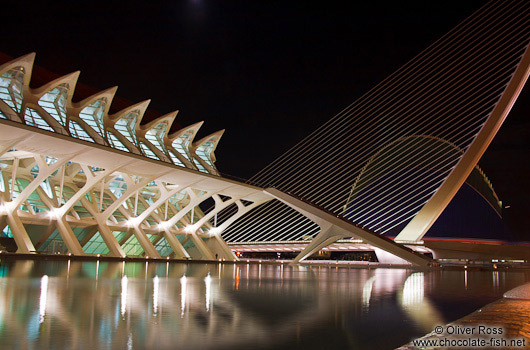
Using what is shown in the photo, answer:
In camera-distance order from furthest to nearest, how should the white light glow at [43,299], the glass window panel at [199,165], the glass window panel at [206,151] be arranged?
the glass window panel at [206,151] < the glass window panel at [199,165] < the white light glow at [43,299]

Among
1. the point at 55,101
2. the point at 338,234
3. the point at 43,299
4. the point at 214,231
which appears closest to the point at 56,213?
the point at 55,101

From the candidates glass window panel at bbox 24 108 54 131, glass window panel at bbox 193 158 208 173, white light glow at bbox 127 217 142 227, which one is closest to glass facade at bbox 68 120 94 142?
glass window panel at bbox 24 108 54 131

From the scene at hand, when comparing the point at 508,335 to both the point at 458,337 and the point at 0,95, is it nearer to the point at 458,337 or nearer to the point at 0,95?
the point at 458,337

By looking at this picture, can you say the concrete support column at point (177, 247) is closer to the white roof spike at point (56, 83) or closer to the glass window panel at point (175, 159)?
the glass window panel at point (175, 159)

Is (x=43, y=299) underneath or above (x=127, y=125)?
underneath

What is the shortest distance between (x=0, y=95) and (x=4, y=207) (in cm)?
527

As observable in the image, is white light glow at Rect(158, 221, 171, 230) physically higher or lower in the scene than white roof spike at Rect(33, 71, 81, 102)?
lower

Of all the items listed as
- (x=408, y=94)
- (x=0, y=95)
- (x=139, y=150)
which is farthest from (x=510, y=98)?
(x=0, y=95)

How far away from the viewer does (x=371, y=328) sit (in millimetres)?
5773

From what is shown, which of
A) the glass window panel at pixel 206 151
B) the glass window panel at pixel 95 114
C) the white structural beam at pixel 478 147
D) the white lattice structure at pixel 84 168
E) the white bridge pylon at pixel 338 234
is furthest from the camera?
the glass window panel at pixel 206 151

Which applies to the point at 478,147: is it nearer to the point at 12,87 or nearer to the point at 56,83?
the point at 56,83

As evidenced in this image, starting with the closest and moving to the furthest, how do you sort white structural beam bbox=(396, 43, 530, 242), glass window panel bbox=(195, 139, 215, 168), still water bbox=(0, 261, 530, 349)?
still water bbox=(0, 261, 530, 349) → white structural beam bbox=(396, 43, 530, 242) → glass window panel bbox=(195, 139, 215, 168)

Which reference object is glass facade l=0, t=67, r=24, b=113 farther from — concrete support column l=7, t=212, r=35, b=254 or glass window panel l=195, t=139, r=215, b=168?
glass window panel l=195, t=139, r=215, b=168

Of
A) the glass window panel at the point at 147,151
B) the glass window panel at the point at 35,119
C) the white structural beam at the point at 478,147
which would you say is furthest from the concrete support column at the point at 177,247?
the white structural beam at the point at 478,147
